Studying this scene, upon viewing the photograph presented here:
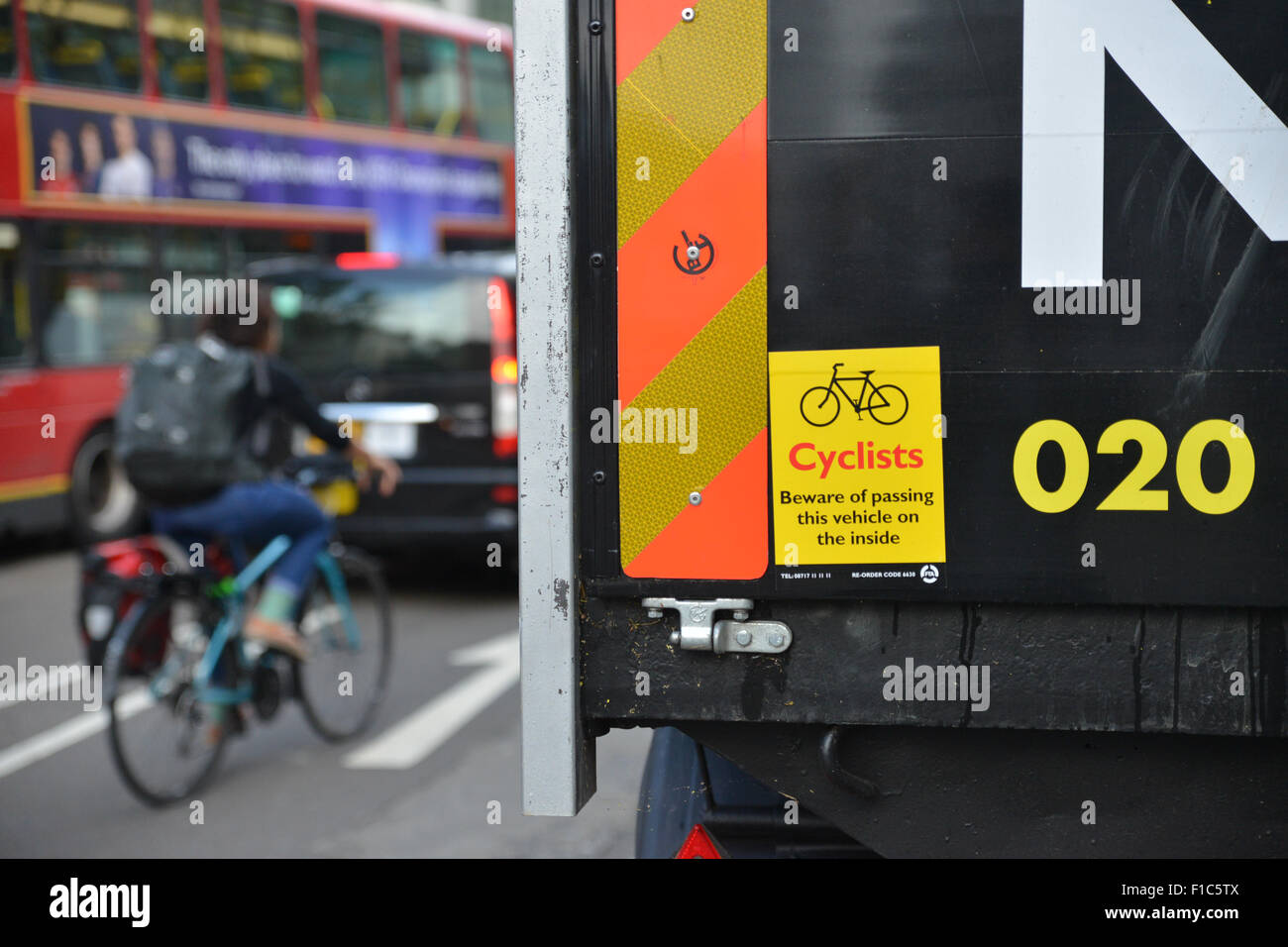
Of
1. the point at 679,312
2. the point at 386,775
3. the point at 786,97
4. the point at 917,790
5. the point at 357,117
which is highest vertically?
the point at 357,117

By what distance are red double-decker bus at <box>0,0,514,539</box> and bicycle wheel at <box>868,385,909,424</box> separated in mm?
7739

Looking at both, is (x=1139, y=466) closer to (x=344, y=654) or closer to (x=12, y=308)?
(x=344, y=654)

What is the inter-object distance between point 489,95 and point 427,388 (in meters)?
8.43

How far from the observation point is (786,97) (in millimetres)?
2098

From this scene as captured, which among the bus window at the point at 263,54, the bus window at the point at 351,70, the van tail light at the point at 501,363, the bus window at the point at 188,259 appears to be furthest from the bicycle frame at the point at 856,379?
the bus window at the point at 351,70

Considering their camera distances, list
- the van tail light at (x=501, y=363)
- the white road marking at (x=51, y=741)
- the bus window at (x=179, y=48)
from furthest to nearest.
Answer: the bus window at (x=179, y=48) → the van tail light at (x=501, y=363) → the white road marking at (x=51, y=741)

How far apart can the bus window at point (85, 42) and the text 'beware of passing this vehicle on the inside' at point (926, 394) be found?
10590 mm

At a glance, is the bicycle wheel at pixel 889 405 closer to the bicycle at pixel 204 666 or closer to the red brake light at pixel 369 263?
the bicycle at pixel 204 666

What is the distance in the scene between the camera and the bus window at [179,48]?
12.3 metres

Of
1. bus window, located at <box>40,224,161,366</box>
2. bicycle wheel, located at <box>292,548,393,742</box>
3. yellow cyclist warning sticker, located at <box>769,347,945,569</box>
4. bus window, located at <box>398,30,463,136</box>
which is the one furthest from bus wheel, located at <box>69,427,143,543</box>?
yellow cyclist warning sticker, located at <box>769,347,945,569</box>

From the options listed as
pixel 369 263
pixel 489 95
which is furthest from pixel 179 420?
pixel 489 95

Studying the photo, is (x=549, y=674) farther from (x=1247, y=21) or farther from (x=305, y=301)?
(x=305, y=301)
